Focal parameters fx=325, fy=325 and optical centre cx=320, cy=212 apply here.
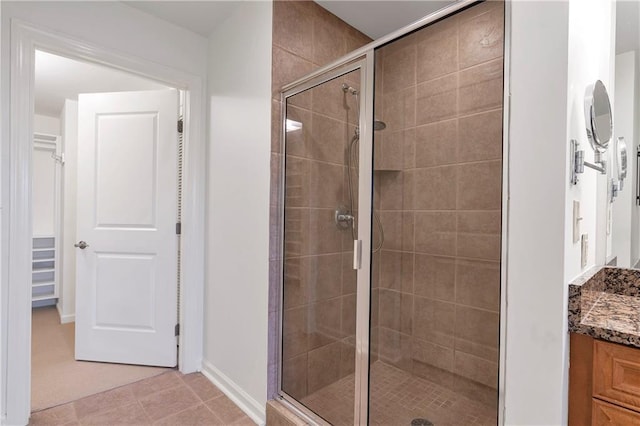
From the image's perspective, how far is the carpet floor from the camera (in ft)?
6.67

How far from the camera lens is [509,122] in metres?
1.07

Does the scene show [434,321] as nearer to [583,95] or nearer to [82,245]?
[583,95]

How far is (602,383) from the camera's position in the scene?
982 millimetres

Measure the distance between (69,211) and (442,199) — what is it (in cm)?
357

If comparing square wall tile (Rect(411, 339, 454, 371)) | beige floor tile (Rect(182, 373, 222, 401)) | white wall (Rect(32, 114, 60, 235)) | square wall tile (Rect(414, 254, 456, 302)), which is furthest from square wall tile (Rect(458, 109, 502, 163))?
white wall (Rect(32, 114, 60, 235))

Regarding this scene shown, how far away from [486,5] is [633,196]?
1017 millimetres

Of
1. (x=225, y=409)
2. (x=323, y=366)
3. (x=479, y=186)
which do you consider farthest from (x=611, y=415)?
(x=225, y=409)

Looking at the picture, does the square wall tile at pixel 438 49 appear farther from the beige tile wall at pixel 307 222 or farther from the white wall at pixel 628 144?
the white wall at pixel 628 144

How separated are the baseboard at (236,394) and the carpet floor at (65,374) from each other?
0.38 metres

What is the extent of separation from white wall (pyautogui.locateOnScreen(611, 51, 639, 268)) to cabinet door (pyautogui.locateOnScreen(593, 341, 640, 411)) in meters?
0.60

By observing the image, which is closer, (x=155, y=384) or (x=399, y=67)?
(x=399, y=67)

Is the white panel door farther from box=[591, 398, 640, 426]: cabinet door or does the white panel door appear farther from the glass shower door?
box=[591, 398, 640, 426]: cabinet door

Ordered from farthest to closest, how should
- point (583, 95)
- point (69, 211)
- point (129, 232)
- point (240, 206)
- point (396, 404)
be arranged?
1. point (69, 211)
2. point (129, 232)
3. point (240, 206)
4. point (396, 404)
5. point (583, 95)

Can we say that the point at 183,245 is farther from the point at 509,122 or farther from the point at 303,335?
the point at 509,122
